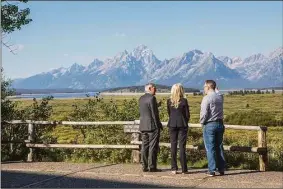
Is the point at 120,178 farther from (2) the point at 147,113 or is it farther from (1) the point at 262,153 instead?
(1) the point at 262,153

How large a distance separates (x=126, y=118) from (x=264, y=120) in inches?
2478

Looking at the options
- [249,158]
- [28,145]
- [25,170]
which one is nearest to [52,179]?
[25,170]

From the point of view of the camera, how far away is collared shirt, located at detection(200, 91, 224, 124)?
35.9 ft

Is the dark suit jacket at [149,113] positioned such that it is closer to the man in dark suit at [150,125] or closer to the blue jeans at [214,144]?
the man in dark suit at [150,125]

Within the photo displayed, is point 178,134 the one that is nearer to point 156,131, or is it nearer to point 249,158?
point 156,131

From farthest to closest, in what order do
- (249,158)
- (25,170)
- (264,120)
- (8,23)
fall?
(264,120)
(8,23)
(249,158)
(25,170)

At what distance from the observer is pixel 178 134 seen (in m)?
11.4

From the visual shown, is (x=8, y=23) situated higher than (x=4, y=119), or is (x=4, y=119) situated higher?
(x=8, y=23)

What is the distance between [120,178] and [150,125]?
1.43 metres

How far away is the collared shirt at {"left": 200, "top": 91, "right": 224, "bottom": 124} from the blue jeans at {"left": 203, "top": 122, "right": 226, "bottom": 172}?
140 millimetres

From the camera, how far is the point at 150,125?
1155cm

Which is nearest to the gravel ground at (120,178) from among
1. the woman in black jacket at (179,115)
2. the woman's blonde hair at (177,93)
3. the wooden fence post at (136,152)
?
the wooden fence post at (136,152)

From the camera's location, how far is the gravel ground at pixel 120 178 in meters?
10.1

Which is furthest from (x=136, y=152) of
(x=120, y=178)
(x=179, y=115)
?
(x=179, y=115)
